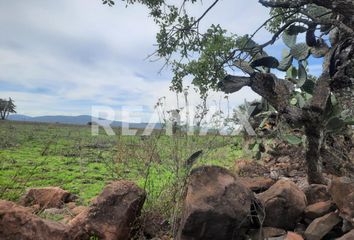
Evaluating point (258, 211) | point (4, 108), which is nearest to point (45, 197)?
point (258, 211)

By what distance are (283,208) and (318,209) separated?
0.31m

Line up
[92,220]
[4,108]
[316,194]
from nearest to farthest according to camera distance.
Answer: [92,220] < [316,194] < [4,108]

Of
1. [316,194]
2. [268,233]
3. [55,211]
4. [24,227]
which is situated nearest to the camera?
[24,227]

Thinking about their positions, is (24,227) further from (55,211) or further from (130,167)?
(130,167)

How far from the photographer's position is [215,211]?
309 cm

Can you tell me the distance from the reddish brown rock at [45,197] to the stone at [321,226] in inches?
119

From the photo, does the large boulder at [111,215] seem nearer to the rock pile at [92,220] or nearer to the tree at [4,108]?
the rock pile at [92,220]

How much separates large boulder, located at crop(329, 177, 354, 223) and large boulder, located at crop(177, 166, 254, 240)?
0.69m

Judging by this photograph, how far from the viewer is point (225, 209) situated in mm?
3111

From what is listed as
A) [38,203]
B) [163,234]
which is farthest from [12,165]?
[163,234]

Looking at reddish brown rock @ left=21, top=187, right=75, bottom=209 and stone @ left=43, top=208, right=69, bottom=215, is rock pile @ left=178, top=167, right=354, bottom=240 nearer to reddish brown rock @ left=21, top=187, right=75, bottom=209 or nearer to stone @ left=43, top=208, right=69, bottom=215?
→ stone @ left=43, top=208, right=69, bottom=215

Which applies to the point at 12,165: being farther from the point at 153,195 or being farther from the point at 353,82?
the point at 353,82

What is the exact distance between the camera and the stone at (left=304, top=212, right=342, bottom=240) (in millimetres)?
3094

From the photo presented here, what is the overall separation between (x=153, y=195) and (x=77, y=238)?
3.99 ft
